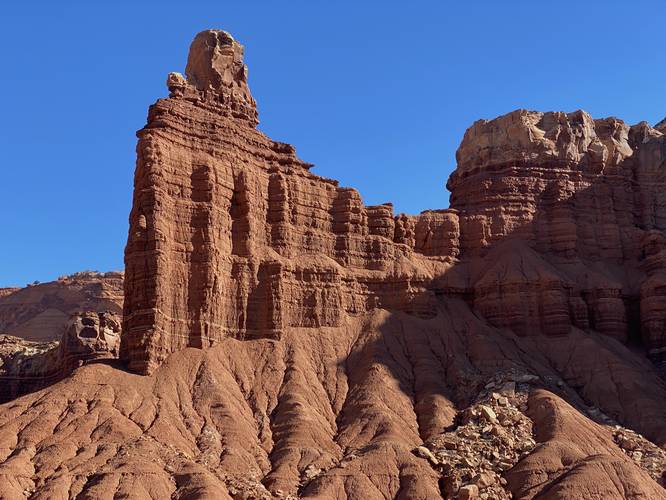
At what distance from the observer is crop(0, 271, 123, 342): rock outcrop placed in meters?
135

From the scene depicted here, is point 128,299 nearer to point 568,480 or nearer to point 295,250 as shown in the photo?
point 295,250

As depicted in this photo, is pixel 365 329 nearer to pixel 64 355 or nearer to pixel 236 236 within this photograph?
pixel 236 236

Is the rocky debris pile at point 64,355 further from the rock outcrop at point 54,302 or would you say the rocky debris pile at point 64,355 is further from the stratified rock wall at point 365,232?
the rock outcrop at point 54,302

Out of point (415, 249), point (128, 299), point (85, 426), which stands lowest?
point (85, 426)

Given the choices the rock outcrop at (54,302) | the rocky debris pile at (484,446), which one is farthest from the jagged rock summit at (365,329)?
the rock outcrop at (54,302)

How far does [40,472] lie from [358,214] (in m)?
40.1

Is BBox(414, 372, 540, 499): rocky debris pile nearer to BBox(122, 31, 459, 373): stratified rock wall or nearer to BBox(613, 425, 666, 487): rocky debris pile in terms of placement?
BBox(613, 425, 666, 487): rocky debris pile

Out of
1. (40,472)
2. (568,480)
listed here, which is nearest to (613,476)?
(568,480)

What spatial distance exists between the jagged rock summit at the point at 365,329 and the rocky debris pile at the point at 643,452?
21cm

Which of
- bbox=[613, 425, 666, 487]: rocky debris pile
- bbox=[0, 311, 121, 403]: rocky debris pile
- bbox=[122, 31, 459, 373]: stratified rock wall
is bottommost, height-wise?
bbox=[613, 425, 666, 487]: rocky debris pile

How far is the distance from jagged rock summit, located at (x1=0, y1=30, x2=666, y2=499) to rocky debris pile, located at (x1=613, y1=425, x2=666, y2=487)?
8.3 inches

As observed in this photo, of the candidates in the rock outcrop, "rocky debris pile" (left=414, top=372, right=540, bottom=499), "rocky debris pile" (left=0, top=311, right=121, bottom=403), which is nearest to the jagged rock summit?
"rocky debris pile" (left=414, top=372, right=540, bottom=499)

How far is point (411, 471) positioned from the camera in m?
68.2

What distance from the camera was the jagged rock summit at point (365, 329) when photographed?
6769 centimetres
